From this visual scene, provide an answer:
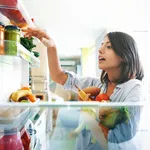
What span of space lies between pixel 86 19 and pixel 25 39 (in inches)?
62.3

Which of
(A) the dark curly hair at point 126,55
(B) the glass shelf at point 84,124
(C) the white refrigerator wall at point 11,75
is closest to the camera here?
(B) the glass shelf at point 84,124

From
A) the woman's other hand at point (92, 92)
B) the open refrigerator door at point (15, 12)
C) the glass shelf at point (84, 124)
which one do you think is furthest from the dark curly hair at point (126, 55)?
the open refrigerator door at point (15, 12)

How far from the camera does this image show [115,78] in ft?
2.57

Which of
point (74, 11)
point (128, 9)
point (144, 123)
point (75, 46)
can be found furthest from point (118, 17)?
point (144, 123)

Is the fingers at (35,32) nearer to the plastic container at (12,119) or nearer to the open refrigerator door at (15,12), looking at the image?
the open refrigerator door at (15,12)

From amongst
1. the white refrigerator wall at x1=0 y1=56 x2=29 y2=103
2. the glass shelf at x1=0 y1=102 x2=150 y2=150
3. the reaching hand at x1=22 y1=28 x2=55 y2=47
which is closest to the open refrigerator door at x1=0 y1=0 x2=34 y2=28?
the reaching hand at x1=22 y1=28 x2=55 y2=47

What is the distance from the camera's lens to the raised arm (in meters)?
0.85

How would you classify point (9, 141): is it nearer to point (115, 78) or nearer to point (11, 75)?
point (115, 78)

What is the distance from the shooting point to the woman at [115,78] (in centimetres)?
57

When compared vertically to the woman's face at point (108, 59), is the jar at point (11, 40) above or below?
above

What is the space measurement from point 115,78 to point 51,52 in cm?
31

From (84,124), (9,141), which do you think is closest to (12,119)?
(9,141)

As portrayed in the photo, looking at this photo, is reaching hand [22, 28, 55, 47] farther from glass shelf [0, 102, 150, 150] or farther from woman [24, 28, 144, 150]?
glass shelf [0, 102, 150, 150]

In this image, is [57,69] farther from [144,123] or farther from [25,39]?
[144,123]
